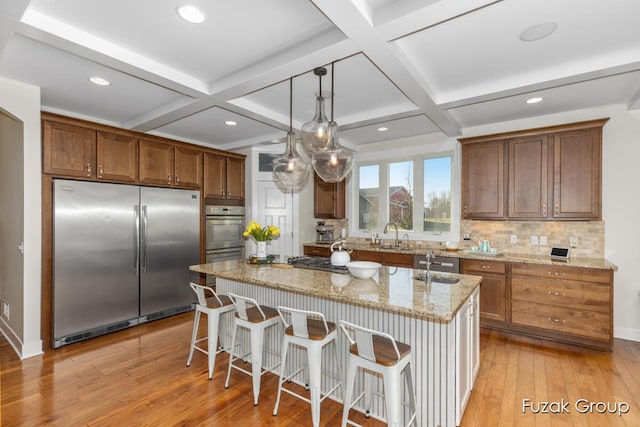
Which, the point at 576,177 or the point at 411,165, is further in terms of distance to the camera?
the point at 411,165

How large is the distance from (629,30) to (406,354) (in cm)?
264

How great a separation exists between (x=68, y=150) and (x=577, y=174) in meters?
5.63

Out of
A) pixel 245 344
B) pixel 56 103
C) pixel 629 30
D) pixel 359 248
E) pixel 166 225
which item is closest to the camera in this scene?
pixel 629 30

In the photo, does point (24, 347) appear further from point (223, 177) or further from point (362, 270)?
point (362, 270)

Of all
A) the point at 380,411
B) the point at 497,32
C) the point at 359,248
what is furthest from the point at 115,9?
the point at 359,248

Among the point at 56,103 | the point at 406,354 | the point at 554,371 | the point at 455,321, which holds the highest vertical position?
the point at 56,103

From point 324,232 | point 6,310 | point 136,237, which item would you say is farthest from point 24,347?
point 324,232

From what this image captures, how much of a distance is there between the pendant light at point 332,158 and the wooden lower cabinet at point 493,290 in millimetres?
2323

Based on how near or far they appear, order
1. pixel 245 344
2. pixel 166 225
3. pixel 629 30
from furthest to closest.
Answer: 1. pixel 166 225
2. pixel 245 344
3. pixel 629 30

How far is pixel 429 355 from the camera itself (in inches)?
77.8

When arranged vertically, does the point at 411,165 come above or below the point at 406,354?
above

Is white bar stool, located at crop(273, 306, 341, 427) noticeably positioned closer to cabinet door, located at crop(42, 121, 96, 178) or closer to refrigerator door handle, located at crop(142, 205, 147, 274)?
refrigerator door handle, located at crop(142, 205, 147, 274)

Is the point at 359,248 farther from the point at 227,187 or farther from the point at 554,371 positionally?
the point at 554,371

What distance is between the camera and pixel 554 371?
2842mm
